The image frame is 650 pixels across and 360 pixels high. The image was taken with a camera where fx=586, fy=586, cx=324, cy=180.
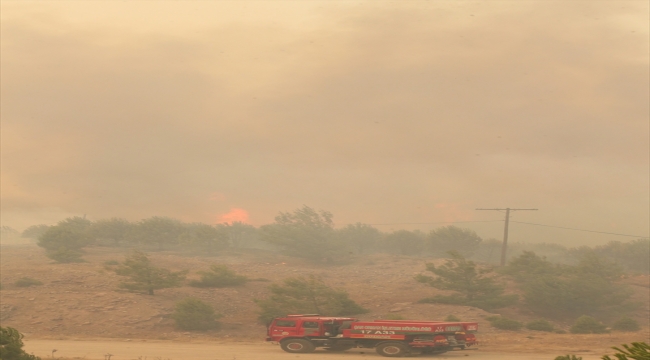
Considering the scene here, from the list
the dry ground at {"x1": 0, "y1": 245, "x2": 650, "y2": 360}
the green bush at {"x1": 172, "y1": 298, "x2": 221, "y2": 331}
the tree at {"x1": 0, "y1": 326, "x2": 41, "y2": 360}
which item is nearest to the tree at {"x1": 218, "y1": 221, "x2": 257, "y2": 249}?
the dry ground at {"x1": 0, "y1": 245, "x2": 650, "y2": 360}

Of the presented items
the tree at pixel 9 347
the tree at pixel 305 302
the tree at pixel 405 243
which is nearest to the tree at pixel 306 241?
the tree at pixel 405 243

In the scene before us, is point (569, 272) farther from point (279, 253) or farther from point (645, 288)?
point (279, 253)

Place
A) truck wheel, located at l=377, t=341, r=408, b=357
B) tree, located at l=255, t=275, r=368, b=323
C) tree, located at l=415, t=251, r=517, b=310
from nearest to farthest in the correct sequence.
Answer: truck wheel, located at l=377, t=341, r=408, b=357
tree, located at l=255, t=275, r=368, b=323
tree, located at l=415, t=251, r=517, b=310

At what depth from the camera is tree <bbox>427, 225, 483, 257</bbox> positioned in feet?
328

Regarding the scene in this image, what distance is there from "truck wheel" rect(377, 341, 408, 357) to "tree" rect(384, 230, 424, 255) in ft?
293

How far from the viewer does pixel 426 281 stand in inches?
1893

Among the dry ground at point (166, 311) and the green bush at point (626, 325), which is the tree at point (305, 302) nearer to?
the dry ground at point (166, 311)

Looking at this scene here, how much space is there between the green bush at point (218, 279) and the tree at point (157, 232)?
48.9m

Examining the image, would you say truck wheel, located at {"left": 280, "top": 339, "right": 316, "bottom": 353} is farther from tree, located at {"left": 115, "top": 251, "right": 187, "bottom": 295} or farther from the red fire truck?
tree, located at {"left": 115, "top": 251, "right": 187, "bottom": 295}

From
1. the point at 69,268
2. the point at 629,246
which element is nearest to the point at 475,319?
the point at 69,268

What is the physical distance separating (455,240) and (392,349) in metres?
78.7

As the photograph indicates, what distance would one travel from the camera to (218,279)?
4878 cm

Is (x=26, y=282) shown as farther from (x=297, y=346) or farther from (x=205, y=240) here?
(x=205, y=240)

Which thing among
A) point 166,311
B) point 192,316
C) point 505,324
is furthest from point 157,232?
point 505,324
